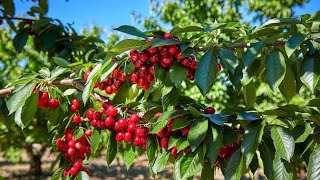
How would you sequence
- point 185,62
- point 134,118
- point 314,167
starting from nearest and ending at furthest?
point 314,167 < point 185,62 < point 134,118

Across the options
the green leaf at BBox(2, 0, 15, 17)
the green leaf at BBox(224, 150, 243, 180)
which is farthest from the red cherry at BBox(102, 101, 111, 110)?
the green leaf at BBox(2, 0, 15, 17)

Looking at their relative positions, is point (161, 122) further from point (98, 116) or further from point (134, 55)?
point (98, 116)

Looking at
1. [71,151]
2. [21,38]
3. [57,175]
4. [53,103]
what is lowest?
[57,175]

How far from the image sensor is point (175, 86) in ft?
3.95

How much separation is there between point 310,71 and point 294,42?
0.10 metres

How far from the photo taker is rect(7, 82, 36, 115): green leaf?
134cm

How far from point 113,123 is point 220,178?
7.04 m

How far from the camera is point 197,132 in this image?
1130 millimetres

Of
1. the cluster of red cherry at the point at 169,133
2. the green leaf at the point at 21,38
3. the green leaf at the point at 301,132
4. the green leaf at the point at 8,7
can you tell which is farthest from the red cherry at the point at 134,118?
the green leaf at the point at 8,7

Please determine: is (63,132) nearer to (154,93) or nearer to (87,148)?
(87,148)

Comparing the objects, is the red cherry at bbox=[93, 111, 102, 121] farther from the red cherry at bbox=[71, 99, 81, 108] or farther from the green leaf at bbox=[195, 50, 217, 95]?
the green leaf at bbox=[195, 50, 217, 95]

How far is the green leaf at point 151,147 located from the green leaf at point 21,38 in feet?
5.16

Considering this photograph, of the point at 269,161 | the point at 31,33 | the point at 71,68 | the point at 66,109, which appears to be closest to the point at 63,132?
the point at 66,109

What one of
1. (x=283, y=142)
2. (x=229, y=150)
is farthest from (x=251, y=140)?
(x=229, y=150)
